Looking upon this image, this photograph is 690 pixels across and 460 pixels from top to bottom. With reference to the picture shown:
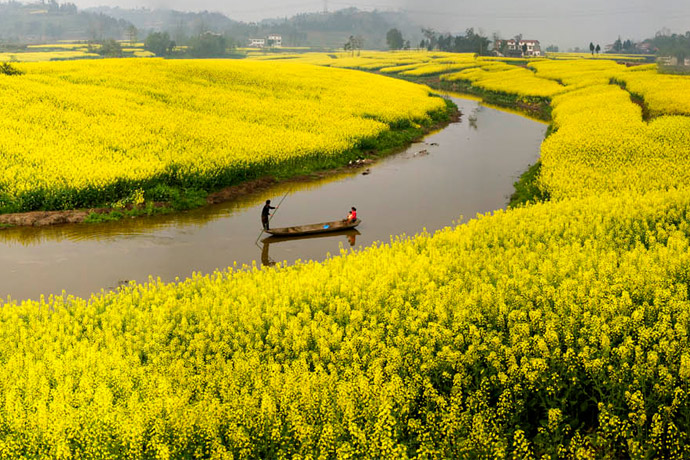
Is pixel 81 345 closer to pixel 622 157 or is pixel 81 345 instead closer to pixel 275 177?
pixel 275 177

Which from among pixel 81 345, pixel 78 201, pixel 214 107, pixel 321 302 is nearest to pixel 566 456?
pixel 321 302

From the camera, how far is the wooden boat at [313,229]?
17375 millimetres

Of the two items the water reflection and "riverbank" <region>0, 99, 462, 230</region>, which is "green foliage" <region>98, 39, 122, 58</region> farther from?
the water reflection

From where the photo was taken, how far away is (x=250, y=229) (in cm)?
1867

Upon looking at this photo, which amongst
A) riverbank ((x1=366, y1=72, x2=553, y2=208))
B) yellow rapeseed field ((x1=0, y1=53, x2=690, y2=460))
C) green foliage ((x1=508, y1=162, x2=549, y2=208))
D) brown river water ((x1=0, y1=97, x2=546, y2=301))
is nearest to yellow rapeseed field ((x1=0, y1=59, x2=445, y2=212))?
brown river water ((x1=0, y1=97, x2=546, y2=301))

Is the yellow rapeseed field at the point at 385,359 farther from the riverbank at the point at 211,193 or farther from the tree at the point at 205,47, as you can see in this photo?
the tree at the point at 205,47

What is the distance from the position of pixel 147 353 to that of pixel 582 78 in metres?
68.7

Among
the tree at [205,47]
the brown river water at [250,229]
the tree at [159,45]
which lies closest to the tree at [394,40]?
the tree at [205,47]

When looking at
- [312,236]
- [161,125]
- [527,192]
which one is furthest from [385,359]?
[161,125]

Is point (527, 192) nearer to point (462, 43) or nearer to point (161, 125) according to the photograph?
point (161, 125)

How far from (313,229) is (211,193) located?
610 cm

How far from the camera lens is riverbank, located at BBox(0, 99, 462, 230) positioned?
1839 cm

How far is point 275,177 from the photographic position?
24516mm

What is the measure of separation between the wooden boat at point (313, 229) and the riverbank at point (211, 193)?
16.1 ft
